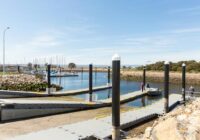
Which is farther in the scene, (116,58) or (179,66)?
(179,66)

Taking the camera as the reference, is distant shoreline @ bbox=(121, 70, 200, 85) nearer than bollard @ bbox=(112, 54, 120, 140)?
No

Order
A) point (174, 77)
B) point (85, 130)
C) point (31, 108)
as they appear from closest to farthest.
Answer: point (85, 130) < point (31, 108) < point (174, 77)

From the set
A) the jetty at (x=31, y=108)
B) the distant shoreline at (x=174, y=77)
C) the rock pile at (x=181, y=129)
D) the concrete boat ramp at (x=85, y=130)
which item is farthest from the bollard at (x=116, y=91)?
the distant shoreline at (x=174, y=77)

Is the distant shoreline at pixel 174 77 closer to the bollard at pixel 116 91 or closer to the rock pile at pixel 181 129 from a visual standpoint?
the rock pile at pixel 181 129

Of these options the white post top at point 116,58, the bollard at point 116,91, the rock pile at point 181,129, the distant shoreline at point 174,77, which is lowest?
the distant shoreline at point 174,77

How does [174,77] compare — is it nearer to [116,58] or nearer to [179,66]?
[179,66]

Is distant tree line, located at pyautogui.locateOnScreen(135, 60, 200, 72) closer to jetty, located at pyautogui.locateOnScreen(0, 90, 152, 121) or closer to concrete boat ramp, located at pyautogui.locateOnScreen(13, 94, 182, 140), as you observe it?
jetty, located at pyautogui.locateOnScreen(0, 90, 152, 121)

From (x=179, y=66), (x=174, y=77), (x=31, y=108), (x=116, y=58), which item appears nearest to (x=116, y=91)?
(x=116, y=58)

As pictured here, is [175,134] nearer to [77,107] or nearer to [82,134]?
[82,134]

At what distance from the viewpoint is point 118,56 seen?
1117 cm

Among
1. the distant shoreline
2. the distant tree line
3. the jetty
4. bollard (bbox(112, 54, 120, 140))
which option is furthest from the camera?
the distant tree line

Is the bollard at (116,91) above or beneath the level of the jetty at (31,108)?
above

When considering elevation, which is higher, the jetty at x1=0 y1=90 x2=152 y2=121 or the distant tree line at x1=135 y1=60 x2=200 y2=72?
the distant tree line at x1=135 y1=60 x2=200 y2=72

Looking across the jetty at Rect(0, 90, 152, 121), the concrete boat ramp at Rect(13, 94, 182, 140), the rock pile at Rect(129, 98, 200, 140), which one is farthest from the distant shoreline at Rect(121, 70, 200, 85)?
the rock pile at Rect(129, 98, 200, 140)
